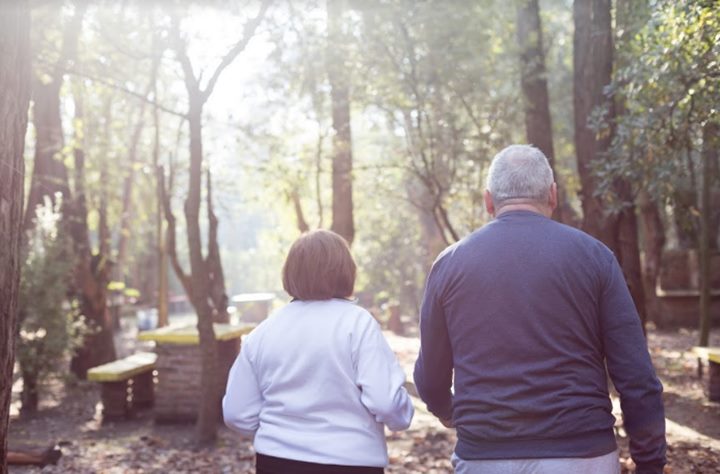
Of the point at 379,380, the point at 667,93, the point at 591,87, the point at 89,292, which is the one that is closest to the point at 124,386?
the point at 89,292

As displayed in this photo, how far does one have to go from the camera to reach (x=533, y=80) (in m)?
12.6

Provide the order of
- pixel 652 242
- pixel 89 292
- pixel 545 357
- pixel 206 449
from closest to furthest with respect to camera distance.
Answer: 1. pixel 545 357
2. pixel 206 449
3. pixel 89 292
4. pixel 652 242

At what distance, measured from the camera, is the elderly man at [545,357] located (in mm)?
2896

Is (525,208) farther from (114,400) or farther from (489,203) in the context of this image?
(114,400)

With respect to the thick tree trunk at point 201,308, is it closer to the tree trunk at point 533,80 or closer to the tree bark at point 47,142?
the tree trunk at point 533,80

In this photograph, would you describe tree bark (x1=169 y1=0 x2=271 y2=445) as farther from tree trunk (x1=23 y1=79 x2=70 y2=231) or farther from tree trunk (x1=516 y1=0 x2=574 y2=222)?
tree trunk (x1=23 y1=79 x2=70 y2=231)

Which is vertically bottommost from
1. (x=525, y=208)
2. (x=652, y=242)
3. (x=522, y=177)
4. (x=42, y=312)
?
(x=42, y=312)

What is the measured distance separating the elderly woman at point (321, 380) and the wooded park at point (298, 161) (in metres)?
1.87

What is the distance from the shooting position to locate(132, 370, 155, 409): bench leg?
36.2ft

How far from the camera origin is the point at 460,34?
532 inches

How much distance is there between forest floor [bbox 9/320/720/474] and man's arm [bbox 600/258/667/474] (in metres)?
4.12

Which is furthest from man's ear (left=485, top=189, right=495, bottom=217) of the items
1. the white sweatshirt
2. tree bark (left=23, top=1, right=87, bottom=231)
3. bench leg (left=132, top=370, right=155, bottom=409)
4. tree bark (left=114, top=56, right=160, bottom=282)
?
tree bark (left=114, top=56, right=160, bottom=282)

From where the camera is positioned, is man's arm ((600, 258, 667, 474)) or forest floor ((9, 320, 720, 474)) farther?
forest floor ((9, 320, 720, 474))

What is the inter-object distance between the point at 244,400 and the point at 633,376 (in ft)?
4.80
